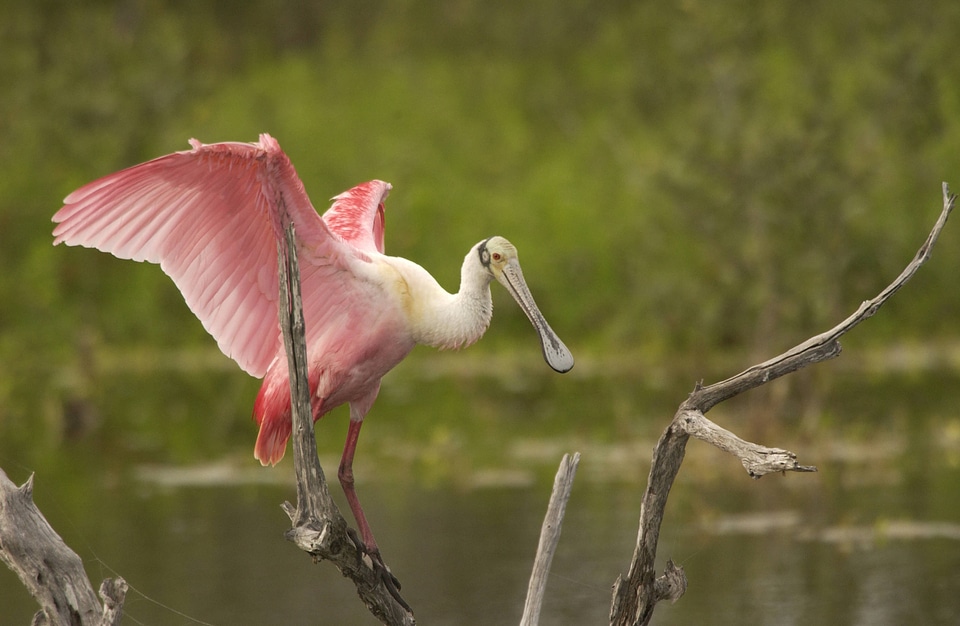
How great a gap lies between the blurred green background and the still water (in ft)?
0.13

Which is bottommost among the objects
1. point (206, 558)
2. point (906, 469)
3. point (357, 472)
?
point (206, 558)

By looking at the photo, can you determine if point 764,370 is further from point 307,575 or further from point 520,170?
point 520,170

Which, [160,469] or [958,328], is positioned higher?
[958,328]

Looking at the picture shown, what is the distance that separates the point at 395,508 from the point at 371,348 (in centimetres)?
514

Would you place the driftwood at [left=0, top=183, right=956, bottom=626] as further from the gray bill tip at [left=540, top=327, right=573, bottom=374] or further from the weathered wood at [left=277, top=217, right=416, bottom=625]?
the gray bill tip at [left=540, top=327, right=573, bottom=374]

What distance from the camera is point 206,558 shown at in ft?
31.4

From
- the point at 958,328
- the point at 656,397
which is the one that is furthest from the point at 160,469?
the point at 958,328

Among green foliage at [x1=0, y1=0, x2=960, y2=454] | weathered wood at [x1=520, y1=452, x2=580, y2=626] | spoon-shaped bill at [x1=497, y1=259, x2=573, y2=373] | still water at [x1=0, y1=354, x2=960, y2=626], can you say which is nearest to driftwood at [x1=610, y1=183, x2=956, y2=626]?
weathered wood at [x1=520, y1=452, x2=580, y2=626]

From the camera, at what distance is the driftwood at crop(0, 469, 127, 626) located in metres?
4.89

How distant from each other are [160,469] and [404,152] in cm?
914

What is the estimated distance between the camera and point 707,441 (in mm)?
4625

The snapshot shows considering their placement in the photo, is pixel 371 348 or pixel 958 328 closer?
pixel 371 348

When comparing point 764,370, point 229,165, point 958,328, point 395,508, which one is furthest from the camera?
point 958,328

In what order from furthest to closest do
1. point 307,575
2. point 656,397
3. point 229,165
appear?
point 656,397 < point 307,575 < point 229,165
